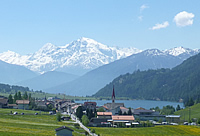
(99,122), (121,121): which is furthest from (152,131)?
(99,122)

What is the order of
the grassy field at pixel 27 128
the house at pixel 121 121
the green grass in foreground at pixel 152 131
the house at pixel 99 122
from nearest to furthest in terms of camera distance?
1. the grassy field at pixel 27 128
2. the green grass in foreground at pixel 152 131
3. the house at pixel 121 121
4. the house at pixel 99 122

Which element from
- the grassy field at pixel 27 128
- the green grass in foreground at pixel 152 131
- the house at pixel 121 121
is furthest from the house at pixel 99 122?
the grassy field at pixel 27 128

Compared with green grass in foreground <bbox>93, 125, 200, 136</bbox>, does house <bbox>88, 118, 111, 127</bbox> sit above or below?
above

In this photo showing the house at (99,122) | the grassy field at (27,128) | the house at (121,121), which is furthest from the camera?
the house at (99,122)

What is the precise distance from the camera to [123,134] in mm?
121438

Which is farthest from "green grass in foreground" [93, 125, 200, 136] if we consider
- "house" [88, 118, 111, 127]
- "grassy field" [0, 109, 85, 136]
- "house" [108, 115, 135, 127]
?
"house" [88, 118, 111, 127]

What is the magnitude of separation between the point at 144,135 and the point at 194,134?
64.7 ft

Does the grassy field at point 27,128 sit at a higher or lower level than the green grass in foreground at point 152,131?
higher

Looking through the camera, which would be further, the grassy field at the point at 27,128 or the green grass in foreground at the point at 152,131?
the green grass in foreground at the point at 152,131

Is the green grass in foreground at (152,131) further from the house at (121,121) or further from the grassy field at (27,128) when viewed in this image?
the house at (121,121)

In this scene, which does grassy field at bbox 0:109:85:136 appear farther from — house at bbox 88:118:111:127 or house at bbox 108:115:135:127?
house at bbox 108:115:135:127

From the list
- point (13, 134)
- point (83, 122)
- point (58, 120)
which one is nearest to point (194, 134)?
point (83, 122)

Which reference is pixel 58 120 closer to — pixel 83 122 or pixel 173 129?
pixel 83 122

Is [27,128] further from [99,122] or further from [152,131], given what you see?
[99,122]
